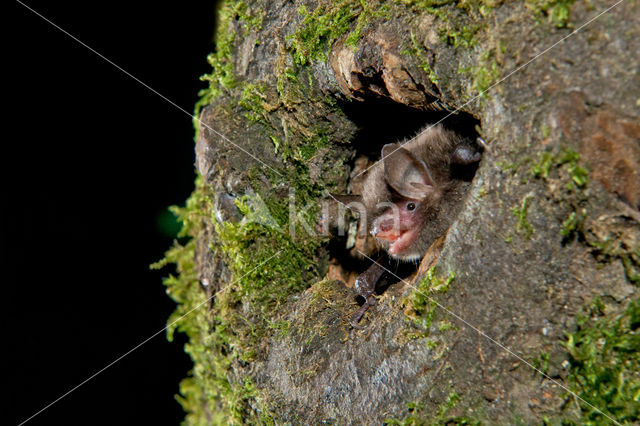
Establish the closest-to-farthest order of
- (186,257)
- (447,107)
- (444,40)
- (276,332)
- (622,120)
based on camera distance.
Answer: (622,120), (444,40), (447,107), (276,332), (186,257)

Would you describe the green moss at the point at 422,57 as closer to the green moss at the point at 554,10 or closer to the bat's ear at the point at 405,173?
the green moss at the point at 554,10

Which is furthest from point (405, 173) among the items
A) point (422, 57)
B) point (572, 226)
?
point (572, 226)

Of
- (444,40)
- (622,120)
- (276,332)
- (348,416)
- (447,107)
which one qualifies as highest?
(444,40)

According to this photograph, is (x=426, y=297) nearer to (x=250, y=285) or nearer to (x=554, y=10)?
(x=554, y=10)

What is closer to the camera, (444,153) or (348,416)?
(348,416)

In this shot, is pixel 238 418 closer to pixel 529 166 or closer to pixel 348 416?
pixel 348 416

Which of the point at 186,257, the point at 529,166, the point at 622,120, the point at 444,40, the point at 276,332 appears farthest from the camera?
the point at 186,257

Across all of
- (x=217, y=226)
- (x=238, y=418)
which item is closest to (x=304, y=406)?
(x=238, y=418)
